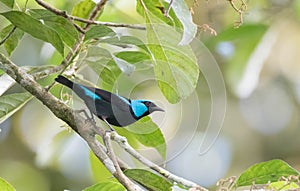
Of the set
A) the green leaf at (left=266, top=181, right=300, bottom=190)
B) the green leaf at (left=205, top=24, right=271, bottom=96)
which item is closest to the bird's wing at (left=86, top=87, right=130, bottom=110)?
the green leaf at (left=266, top=181, right=300, bottom=190)

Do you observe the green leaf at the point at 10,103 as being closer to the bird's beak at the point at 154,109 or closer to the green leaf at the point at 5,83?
the green leaf at the point at 5,83

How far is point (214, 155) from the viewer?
13.4 ft

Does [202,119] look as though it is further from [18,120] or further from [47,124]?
[18,120]

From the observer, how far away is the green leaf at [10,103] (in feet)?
4.70

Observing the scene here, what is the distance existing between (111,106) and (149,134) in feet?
0.34

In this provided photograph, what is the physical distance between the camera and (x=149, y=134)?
57.9 inches

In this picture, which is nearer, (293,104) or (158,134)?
(158,134)

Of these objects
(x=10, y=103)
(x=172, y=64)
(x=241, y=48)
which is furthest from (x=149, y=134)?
(x=241, y=48)

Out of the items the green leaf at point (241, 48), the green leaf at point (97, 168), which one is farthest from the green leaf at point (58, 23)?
the green leaf at point (241, 48)

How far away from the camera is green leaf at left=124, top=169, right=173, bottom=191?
1.24m

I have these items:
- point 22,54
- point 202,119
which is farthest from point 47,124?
point 202,119

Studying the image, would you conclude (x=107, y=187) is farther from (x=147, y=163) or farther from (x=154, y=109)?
(x=154, y=109)

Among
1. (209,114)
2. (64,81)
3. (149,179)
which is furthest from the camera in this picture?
(209,114)

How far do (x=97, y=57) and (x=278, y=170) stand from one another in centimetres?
44
